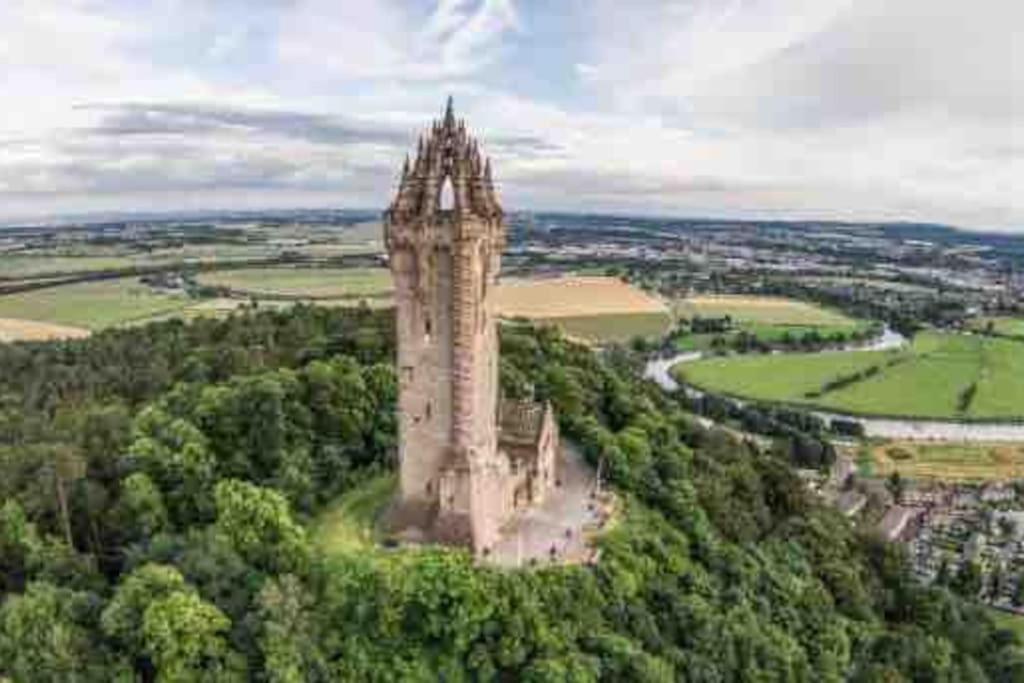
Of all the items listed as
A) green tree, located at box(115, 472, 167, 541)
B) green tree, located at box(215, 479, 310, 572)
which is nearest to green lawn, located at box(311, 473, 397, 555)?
green tree, located at box(215, 479, 310, 572)

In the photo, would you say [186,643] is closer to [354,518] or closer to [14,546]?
[354,518]

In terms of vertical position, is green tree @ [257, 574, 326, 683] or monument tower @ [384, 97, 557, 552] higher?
monument tower @ [384, 97, 557, 552]

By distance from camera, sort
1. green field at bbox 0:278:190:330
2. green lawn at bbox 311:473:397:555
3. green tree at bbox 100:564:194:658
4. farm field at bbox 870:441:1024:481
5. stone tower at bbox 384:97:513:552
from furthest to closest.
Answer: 1. green field at bbox 0:278:190:330
2. farm field at bbox 870:441:1024:481
3. green lawn at bbox 311:473:397:555
4. stone tower at bbox 384:97:513:552
5. green tree at bbox 100:564:194:658

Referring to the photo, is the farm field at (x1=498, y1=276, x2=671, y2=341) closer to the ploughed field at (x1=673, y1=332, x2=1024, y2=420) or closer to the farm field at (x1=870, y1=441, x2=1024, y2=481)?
the ploughed field at (x1=673, y1=332, x2=1024, y2=420)

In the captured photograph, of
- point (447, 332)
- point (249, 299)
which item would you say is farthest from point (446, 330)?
point (249, 299)

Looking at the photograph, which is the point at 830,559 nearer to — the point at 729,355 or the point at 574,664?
the point at 574,664

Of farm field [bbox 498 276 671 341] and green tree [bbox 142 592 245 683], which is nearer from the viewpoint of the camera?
green tree [bbox 142 592 245 683]

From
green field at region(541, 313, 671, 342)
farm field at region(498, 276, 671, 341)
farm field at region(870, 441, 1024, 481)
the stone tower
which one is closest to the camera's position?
the stone tower

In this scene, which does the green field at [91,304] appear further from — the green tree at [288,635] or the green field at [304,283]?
the green tree at [288,635]
